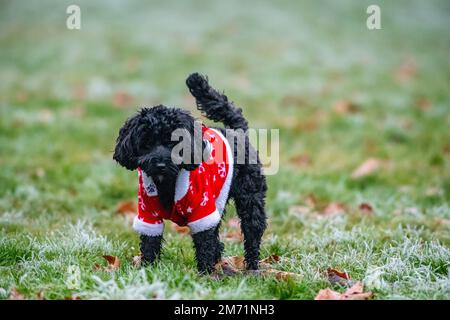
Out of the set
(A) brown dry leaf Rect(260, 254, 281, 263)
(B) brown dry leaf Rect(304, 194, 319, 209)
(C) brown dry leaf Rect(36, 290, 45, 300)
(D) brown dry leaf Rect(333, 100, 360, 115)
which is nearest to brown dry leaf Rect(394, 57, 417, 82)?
(D) brown dry leaf Rect(333, 100, 360, 115)

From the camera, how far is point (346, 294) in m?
3.84

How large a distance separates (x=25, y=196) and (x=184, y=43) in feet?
28.3

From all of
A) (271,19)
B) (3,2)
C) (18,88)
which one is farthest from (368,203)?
(3,2)

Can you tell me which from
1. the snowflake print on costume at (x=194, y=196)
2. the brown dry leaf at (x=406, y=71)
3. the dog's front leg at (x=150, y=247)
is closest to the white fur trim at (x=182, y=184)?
the snowflake print on costume at (x=194, y=196)

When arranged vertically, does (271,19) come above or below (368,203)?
above

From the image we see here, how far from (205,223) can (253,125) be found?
5964mm

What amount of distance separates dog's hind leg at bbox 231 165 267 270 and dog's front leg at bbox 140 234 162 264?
72cm

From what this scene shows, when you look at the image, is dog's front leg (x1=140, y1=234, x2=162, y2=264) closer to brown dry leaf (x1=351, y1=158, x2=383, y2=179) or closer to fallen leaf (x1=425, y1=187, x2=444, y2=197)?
fallen leaf (x1=425, y1=187, x2=444, y2=197)

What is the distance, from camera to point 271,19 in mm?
17141

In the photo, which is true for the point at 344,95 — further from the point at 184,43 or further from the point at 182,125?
the point at 182,125

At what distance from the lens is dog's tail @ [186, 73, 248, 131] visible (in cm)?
454

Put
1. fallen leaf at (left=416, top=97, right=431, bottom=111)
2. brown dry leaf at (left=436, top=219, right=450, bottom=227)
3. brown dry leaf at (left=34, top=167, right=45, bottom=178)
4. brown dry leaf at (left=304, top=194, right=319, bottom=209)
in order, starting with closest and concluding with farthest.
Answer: brown dry leaf at (left=436, top=219, right=450, bottom=227) < brown dry leaf at (left=304, top=194, right=319, bottom=209) < brown dry leaf at (left=34, top=167, right=45, bottom=178) < fallen leaf at (left=416, top=97, right=431, bottom=111)

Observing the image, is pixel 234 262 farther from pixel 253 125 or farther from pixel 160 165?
pixel 253 125
